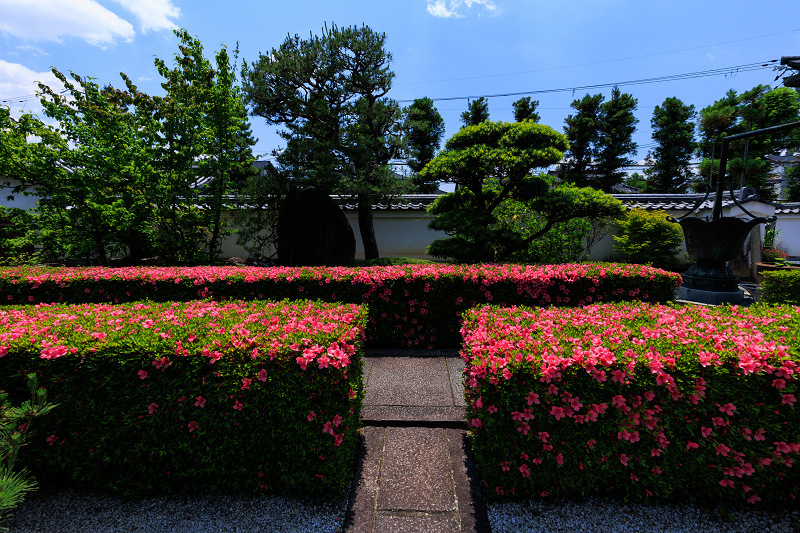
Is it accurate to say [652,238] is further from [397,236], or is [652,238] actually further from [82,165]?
[82,165]

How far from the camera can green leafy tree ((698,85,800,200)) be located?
61.1 ft

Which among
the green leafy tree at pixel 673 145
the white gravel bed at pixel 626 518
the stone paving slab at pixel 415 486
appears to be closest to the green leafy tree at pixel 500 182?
the stone paving slab at pixel 415 486

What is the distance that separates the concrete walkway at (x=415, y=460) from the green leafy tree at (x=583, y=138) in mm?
22818

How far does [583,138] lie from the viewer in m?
22.5

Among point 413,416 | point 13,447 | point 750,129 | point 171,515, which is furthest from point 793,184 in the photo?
point 13,447

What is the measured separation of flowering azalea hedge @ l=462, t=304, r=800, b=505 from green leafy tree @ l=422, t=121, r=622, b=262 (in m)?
5.50

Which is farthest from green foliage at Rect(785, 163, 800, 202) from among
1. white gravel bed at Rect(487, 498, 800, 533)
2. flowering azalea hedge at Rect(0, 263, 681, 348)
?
white gravel bed at Rect(487, 498, 800, 533)

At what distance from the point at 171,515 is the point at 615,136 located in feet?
91.6

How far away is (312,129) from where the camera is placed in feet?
31.6

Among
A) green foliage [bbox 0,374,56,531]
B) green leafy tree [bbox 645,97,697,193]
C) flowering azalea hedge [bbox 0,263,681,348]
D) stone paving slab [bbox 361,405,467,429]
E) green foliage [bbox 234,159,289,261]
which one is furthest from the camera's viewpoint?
green leafy tree [bbox 645,97,697,193]

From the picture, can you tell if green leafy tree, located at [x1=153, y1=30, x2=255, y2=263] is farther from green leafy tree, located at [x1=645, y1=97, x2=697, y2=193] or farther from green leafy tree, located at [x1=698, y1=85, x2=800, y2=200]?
green leafy tree, located at [x1=645, y1=97, x2=697, y2=193]

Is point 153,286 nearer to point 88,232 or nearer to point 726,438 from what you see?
point 88,232

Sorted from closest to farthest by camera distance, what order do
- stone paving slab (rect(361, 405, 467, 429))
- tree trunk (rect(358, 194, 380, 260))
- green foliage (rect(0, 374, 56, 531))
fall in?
1. green foliage (rect(0, 374, 56, 531))
2. stone paving slab (rect(361, 405, 467, 429))
3. tree trunk (rect(358, 194, 380, 260))

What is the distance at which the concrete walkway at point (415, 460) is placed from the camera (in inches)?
90.0
